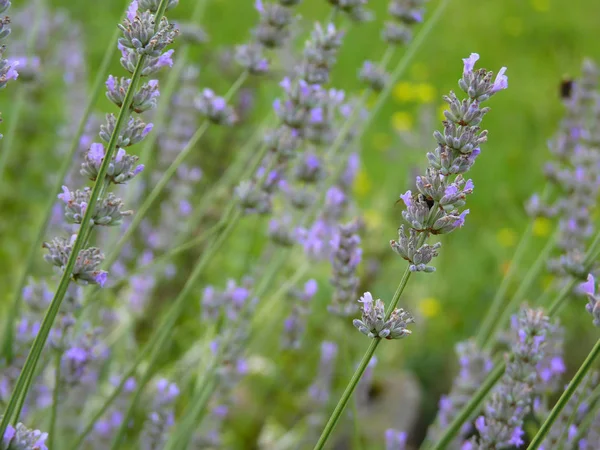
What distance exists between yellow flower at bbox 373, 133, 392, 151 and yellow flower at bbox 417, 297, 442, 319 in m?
1.46

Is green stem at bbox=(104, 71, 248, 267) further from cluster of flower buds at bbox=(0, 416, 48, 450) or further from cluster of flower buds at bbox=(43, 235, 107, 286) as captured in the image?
cluster of flower buds at bbox=(0, 416, 48, 450)

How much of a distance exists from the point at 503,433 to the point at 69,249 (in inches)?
30.6

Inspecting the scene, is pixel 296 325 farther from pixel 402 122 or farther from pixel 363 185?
pixel 402 122

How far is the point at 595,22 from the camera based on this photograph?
6230mm

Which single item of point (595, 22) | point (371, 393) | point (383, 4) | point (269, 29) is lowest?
point (371, 393)

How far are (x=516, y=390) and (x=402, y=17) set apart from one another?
1068 mm

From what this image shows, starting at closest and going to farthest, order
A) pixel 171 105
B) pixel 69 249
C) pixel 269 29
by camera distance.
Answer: pixel 69 249
pixel 269 29
pixel 171 105

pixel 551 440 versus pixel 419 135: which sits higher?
pixel 419 135

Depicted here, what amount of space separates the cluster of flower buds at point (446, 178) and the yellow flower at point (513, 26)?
538cm

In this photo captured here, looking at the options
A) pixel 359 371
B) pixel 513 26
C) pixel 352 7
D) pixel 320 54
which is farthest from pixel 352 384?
pixel 513 26

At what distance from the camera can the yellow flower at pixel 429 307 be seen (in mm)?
3420

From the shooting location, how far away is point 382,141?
4.89 m

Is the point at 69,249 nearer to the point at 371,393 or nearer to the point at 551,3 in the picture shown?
the point at 371,393

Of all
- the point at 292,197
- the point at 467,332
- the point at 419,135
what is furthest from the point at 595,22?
the point at 292,197
